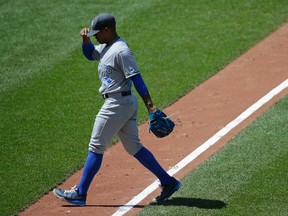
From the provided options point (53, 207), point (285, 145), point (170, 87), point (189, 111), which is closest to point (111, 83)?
point (53, 207)

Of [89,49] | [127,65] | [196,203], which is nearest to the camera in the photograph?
[127,65]

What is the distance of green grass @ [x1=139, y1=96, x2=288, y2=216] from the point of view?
7.72 metres

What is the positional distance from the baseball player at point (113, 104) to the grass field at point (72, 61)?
0.65m

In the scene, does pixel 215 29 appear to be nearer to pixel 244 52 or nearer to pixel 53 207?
pixel 244 52

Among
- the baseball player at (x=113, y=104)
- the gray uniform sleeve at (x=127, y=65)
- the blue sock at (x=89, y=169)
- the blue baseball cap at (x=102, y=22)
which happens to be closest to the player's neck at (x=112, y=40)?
the baseball player at (x=113, y=104)

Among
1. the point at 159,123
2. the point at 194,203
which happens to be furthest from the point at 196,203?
the point at 159,123

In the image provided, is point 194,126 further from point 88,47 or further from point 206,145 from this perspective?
point 88,47

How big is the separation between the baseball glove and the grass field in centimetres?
91

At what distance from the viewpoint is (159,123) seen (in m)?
7.82

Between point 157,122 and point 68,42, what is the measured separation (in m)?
5.83

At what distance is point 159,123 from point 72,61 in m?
5.15

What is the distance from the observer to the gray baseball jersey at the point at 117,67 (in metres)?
7.71

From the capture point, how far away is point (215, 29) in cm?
1359

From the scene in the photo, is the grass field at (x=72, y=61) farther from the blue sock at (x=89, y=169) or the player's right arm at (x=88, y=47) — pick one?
the player's right arm at (x=88, y=47)
